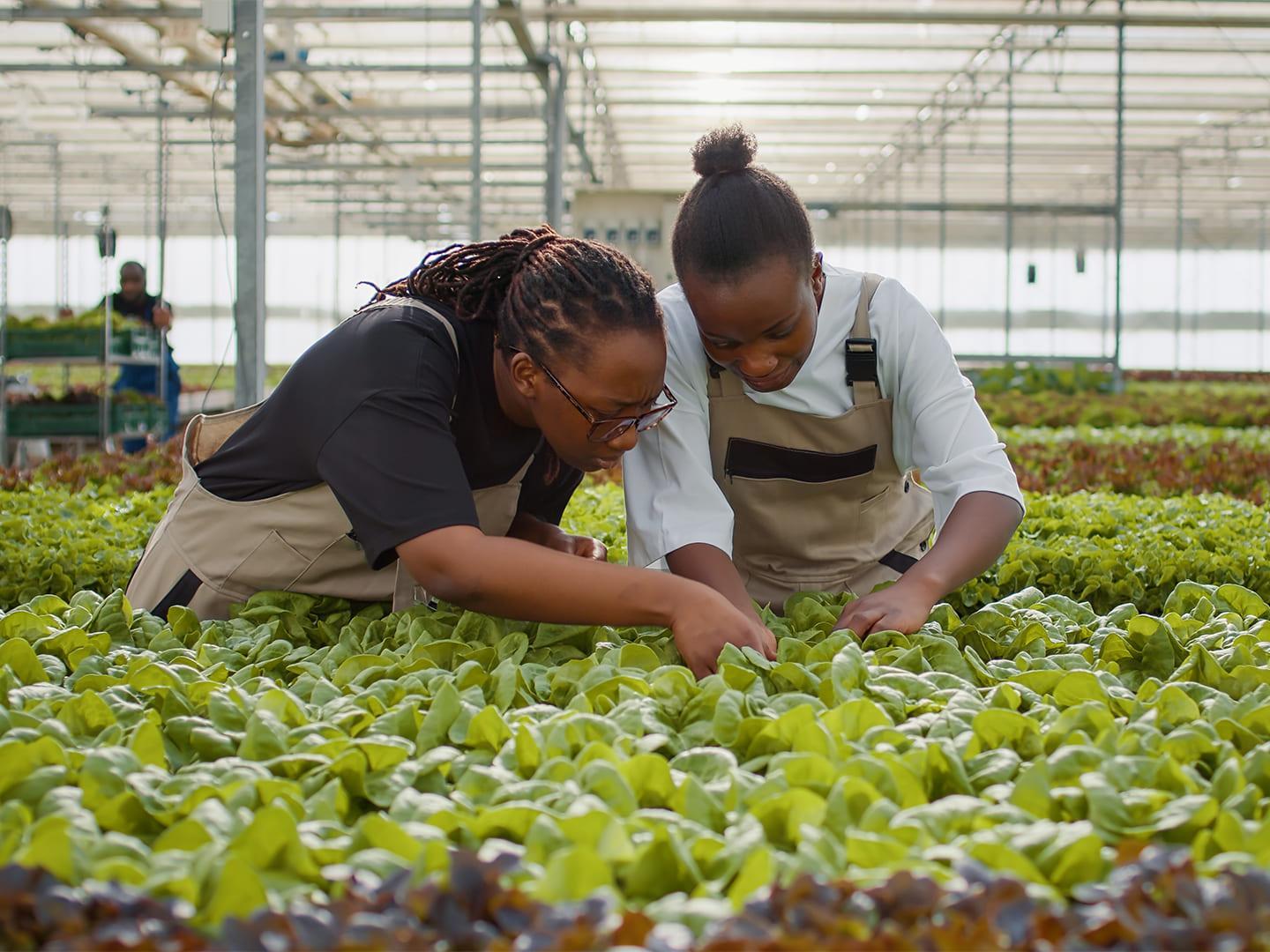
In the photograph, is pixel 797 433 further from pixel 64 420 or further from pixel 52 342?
pixel 64 420

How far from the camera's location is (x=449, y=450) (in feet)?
6.41

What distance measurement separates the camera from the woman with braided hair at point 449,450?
A: 1894mm

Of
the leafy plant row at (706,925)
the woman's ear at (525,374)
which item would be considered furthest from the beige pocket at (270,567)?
the leafy plant row at (706,925)

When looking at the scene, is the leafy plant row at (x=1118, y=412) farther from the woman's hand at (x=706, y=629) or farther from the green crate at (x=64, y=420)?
the woman's hand at (x=706, y=629)

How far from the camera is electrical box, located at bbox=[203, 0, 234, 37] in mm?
4469

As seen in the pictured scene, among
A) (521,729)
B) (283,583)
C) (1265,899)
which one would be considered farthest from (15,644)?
(1265,899)

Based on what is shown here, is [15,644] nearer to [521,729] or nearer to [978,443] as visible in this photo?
[521,729]

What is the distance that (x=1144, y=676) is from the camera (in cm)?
198

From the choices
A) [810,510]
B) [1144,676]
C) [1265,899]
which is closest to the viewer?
[1265,899]

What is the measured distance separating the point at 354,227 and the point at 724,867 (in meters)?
33.7

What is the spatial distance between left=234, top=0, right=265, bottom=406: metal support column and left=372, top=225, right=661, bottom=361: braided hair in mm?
2397

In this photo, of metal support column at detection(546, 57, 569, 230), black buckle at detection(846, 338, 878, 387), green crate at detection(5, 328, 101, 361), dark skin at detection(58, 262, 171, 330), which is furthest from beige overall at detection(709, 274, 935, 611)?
dark skin at detection(58, 262, 171, 330)

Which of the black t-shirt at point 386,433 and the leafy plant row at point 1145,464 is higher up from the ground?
the black t-shirt at point 386,433

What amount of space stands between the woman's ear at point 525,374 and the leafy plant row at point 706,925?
1109 millimetres
